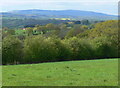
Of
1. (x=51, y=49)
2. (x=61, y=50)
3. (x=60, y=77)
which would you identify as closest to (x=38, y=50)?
(x=51, y=49)

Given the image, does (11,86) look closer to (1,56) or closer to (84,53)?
(1,56)

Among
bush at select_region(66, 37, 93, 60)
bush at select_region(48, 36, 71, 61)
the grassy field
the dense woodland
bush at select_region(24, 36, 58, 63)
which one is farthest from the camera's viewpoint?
bush at select_region(66, 37, 93, 60)

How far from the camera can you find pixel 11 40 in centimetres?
4025

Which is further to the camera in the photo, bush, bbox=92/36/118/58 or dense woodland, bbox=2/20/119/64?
bush, bbox=92/36/118/58

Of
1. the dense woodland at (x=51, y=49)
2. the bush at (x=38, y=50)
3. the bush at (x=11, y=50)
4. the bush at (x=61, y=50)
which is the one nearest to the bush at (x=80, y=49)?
the dense woodland at (x=51, y=49)

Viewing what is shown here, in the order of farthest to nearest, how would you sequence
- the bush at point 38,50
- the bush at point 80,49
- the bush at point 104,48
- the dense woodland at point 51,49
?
the bush at point 104,48 < the bush at point 80,49 < the bush at point 38,50 < the dense woodland at point 51,49

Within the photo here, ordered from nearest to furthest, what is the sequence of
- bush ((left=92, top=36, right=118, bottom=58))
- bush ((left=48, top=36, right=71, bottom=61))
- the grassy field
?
the grassy field < bush ((left=48, top=36, right=71, bottom=61)) < bush ((left=92, top=36, right=118, bottom=58))

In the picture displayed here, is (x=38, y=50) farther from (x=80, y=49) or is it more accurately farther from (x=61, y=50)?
(x=80, y=49)

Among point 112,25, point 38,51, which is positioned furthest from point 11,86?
point 112,25

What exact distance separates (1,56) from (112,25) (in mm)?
41553

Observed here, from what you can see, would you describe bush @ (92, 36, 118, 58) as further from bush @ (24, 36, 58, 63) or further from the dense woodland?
bush @ (24, 36, 58, 63)

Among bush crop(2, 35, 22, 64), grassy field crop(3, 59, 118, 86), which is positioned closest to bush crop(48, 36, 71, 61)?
bush crop(2, 35, 22, 64)

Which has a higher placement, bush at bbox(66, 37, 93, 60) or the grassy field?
the grassy field

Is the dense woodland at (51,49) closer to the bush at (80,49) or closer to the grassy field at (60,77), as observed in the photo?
the bush at (80,49)
